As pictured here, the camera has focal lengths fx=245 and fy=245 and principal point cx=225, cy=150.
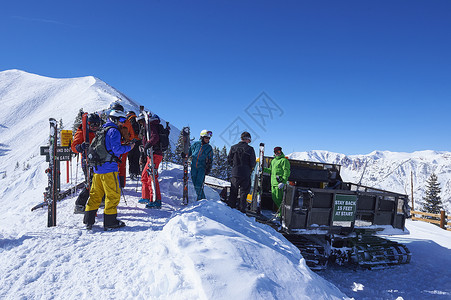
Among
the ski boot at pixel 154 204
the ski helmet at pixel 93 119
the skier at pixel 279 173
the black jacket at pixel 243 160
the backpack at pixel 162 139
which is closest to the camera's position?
the ski helmet at pixel 93 119

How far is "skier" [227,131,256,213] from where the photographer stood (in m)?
6.84

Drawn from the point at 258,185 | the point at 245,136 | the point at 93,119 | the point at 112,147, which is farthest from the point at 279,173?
the point at 93,119

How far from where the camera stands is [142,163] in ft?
25.6

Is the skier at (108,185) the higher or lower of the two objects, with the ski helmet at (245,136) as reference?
lower

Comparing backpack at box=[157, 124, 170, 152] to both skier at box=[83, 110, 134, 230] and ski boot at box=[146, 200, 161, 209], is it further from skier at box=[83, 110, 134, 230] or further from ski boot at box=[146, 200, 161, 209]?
skier at box=[83, 110, 134, 230]

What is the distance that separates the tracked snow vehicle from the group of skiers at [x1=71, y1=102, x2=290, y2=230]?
1.16 metres

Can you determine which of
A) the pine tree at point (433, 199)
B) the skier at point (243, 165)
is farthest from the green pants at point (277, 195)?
the pine tree at point (433, 199)

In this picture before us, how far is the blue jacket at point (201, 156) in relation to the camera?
7176 millimetres

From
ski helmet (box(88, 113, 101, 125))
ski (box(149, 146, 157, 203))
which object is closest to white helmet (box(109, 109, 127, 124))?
ski helmet (box(88, 113, 101, 125))

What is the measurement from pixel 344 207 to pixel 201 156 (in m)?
3.94

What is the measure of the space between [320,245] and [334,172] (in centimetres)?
344

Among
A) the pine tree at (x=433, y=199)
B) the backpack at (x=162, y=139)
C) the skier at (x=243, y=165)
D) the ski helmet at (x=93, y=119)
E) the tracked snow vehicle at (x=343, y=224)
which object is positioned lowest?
the pine tree at (x=433, y=199)

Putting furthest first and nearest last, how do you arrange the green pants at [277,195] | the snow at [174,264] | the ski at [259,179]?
the ski at [259,179], the green pants at [277,195], the snow at [174,264]

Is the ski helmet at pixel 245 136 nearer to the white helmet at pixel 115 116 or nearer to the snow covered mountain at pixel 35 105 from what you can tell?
the white helmet at pixel 115 116
